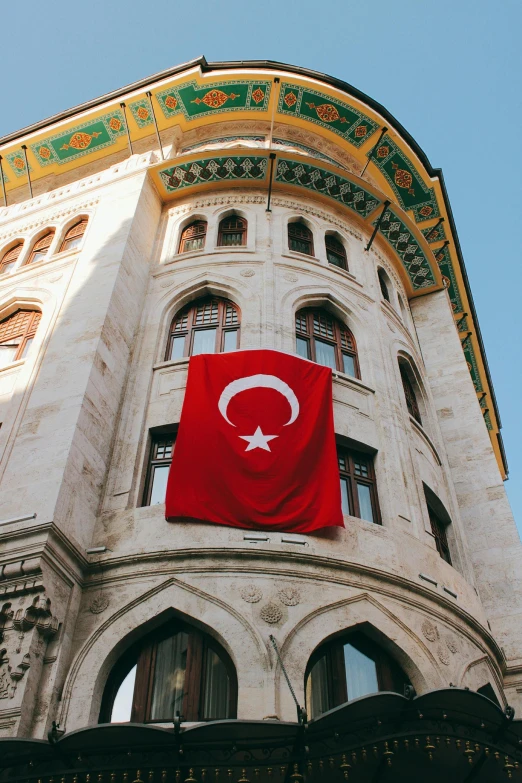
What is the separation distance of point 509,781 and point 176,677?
462 cm

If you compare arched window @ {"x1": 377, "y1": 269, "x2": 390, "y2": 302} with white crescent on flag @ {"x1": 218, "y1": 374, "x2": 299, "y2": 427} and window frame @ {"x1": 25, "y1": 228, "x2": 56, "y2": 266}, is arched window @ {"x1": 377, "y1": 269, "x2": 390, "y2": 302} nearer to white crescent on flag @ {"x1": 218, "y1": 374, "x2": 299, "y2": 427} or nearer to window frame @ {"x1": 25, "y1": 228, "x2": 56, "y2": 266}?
white crescent on flag @ {"x1": 218, "y1": 374, "x2": 299, "y2": 427}

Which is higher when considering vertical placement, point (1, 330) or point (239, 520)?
point (1, 330)

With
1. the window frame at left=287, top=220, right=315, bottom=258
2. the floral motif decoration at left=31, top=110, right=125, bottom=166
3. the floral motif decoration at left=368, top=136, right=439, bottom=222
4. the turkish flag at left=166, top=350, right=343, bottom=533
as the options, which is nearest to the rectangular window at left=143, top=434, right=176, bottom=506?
the turkish flag at left=166, top=350, right=343, bottom=533

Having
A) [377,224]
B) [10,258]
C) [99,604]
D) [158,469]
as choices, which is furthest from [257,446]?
[10,258]

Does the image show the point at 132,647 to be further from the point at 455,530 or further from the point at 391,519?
the point at 455,530

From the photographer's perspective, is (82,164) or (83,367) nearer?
(83,367)

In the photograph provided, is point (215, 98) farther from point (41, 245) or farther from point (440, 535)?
point (440, 535)

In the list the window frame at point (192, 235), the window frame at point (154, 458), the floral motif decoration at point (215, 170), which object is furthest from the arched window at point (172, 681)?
the floral motif decoration at point (215, 170)

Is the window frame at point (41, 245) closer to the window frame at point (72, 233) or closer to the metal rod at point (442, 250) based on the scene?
the window frame at point (72, 233)

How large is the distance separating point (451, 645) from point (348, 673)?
6.69 feet

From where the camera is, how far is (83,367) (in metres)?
14.2

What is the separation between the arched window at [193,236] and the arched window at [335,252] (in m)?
3.26

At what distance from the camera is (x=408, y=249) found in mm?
22109

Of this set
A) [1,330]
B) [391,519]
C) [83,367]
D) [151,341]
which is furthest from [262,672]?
[1,330]
